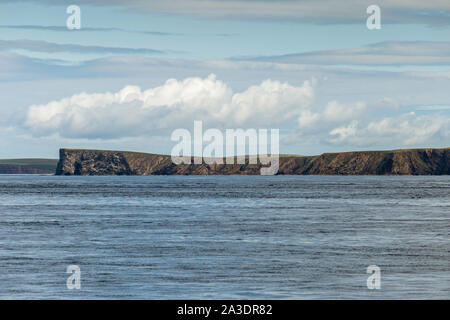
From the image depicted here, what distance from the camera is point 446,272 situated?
32.3 meters

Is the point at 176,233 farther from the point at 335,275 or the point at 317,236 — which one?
the point at 335,275

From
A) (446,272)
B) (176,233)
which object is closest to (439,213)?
(176,233)

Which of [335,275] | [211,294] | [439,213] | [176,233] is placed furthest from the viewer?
[439,213]

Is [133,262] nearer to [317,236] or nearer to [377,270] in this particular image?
[377,270]
